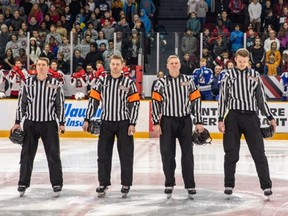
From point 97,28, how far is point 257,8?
→ 4576 mm

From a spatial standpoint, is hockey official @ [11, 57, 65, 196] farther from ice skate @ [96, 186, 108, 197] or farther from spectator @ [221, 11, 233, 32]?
spectator @ [221, 11, 233, 32]

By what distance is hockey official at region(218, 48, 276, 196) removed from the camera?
9.47m

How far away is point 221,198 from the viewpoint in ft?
31.5

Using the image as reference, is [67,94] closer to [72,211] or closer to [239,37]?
[239,37]

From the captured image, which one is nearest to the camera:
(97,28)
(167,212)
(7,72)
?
(167,212)

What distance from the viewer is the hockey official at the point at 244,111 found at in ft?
31.1

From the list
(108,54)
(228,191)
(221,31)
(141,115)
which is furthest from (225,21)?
(228,191)

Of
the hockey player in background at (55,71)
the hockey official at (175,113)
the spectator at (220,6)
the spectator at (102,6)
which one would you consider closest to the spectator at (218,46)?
the spectator at (220,6)

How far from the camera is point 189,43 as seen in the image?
19234 mm

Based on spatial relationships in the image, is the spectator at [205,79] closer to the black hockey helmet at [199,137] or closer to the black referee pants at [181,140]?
the black hockey helmet at [199,137]

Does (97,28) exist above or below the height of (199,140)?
above

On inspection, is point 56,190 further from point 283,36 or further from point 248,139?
point 283,36

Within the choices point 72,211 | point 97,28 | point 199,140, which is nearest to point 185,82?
point 199,140

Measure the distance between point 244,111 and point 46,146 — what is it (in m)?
2.52
